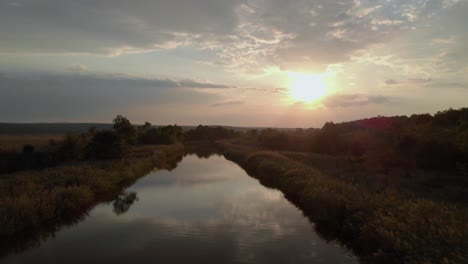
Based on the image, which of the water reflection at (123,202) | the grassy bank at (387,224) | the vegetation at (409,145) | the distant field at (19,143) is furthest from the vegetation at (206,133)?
the grassy bank at (387,224)

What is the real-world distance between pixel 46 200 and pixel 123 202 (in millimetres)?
5692

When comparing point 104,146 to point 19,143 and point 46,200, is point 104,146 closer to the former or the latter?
point 46,200

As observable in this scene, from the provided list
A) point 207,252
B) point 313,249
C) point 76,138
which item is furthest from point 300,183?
point 76,138

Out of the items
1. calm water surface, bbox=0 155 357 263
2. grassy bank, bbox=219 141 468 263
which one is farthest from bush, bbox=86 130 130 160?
grassy bank, bbox=219 141 468 263

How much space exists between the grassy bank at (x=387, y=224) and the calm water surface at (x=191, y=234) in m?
0.86

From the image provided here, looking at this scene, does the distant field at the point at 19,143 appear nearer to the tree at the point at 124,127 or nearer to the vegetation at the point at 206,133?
the tree at the point at 124,127

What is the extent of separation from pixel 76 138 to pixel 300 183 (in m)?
24.9

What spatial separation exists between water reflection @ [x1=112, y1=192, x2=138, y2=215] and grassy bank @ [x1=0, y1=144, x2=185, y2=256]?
0.66 meters

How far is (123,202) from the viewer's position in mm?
20969

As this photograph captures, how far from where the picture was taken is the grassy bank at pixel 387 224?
29.6 feet

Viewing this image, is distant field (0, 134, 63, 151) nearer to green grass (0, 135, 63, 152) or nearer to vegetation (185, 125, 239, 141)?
green grass (0, 135, 63, 152)

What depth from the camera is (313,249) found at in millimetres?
12922

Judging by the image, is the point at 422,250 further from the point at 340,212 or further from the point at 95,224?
the point at 95,224

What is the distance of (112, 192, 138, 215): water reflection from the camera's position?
1887cm
